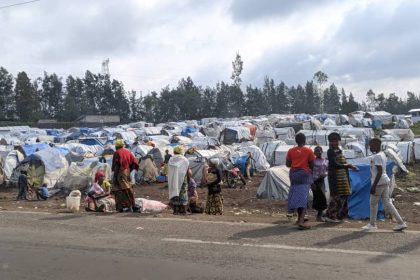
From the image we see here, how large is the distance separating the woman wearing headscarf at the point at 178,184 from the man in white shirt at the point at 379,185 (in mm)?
4220

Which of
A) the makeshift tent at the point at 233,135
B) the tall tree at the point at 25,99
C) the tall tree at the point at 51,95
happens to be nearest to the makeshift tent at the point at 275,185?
the makeshift tent at the point at 233,135

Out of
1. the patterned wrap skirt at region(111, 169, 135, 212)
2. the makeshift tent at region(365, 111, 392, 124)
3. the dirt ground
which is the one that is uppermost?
the makeshift tent at region(365, 111, 392, 124)

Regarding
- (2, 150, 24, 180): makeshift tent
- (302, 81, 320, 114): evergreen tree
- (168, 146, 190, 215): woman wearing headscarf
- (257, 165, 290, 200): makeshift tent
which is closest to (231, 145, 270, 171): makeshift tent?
(257, 165, 290, 200): makeshift tent

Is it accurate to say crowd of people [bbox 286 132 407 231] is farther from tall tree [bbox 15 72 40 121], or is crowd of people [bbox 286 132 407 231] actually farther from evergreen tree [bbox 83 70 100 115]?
evergreen tree [bbox 83 70 100 115]

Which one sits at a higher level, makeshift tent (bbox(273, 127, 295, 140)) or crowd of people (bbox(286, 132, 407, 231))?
makeshift tent (bbox(273, 127, 295, 140))

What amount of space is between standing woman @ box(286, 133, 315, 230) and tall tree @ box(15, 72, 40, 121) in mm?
85466

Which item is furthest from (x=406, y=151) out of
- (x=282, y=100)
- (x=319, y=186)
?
(x=282, y=100)

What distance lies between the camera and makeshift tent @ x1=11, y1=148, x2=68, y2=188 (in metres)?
23.6

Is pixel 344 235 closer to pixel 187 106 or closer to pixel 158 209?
pixel 158 209

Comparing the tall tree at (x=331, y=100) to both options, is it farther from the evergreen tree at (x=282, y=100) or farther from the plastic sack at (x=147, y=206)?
the plastic sack at (x=147, y=206)

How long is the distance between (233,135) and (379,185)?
135ft

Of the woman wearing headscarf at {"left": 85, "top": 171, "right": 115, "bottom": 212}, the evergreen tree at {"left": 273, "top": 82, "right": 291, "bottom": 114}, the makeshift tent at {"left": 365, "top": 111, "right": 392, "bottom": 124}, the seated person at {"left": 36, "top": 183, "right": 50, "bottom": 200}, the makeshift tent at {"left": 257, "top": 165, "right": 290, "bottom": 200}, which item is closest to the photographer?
the woman wearing headscarf at {"left": 85, "top": 171, "right": 115, "bottom": 212}

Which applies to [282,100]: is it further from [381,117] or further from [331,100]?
[381,117]

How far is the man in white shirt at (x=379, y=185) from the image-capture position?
8258 millimetres
